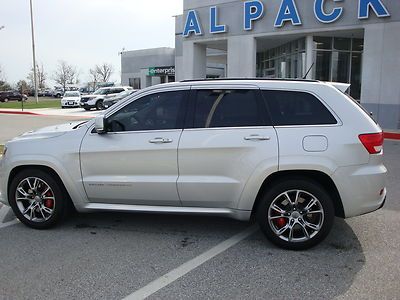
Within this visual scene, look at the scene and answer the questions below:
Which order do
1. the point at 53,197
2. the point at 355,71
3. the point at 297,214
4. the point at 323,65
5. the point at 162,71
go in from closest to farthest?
1. the point at 297,214
2. the point at 53,197
3. the point at 323,65
4. the point at 355,71
5. the point at 162,71

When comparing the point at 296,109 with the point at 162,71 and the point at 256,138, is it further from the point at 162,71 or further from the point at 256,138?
the point at 162,71

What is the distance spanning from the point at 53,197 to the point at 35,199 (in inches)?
9.9

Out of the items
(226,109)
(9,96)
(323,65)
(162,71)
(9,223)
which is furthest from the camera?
(9,96)

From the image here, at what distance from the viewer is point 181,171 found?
4504 millimetres

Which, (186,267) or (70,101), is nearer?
(186,267)

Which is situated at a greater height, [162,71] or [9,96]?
[162,71]

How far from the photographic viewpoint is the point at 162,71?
5381 cm

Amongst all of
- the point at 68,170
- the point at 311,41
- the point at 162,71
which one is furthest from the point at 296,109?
the point at 162,71

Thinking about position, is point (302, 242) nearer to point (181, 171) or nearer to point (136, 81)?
point (181, 171)

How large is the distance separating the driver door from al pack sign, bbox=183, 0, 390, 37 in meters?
14.1

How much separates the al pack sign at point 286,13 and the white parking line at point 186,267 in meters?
14.1

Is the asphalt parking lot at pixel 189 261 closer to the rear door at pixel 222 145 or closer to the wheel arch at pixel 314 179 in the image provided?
the wheel arch at pixel 314 179

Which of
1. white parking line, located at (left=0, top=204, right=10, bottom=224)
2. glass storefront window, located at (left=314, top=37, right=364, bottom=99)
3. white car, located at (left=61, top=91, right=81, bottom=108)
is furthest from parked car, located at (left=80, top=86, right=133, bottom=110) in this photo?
white parking line, located at (left=0, top=204, right=10, bottom=224)

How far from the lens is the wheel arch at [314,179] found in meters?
4.32
